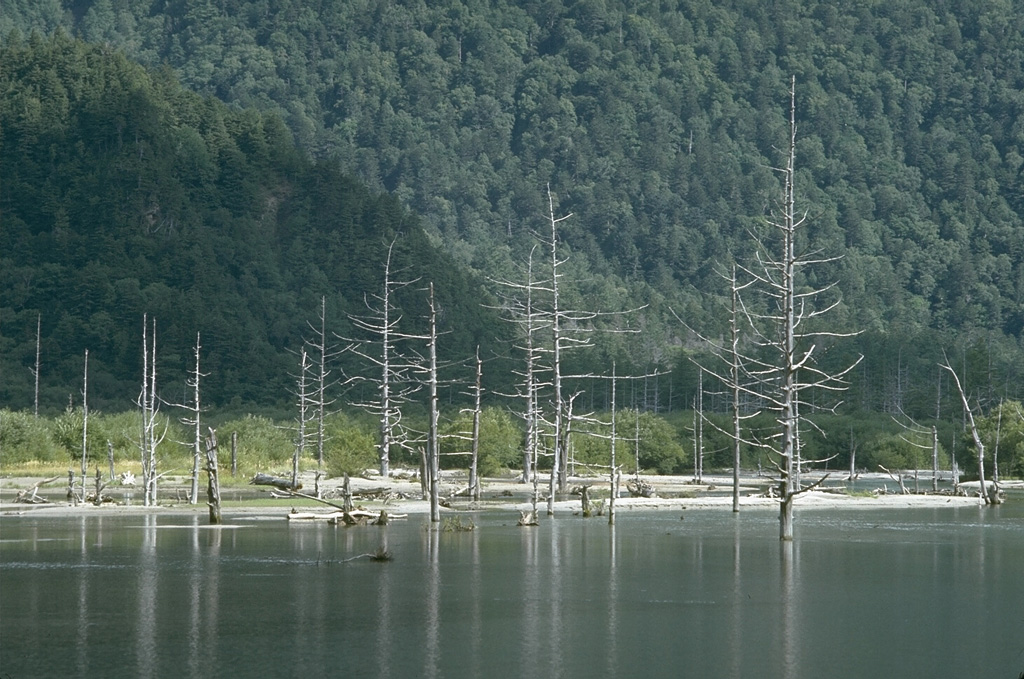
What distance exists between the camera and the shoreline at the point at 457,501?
52875 millimetres

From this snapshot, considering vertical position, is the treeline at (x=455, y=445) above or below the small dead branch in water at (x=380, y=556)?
above

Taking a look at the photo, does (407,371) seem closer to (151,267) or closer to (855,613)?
(151,267)

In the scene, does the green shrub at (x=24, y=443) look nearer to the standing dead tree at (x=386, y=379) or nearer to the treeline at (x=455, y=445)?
the treeline at (x=455, y=445)

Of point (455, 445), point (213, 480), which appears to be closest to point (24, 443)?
point (455, 445)

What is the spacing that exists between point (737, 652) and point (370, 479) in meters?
48.5

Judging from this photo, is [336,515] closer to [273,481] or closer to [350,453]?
[273,481]

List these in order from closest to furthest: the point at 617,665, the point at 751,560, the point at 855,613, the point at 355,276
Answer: the point at 617,665 < the point at 855,613 < the point at 751,560 < the point at 355,276

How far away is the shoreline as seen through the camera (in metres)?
52.9

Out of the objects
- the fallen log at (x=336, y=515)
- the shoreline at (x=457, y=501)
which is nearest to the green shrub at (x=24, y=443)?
the shoreline at (x=457, y=501)

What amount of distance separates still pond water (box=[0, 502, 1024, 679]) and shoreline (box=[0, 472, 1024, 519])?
18.8ft

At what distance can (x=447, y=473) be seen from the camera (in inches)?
3275

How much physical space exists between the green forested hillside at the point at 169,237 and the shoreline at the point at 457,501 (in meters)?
61.2

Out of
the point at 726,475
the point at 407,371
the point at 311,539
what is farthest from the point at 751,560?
the point at 407,371

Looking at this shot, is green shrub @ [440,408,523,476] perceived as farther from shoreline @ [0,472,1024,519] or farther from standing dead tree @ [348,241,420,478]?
standing dead tree @ [348,241,420,478]
